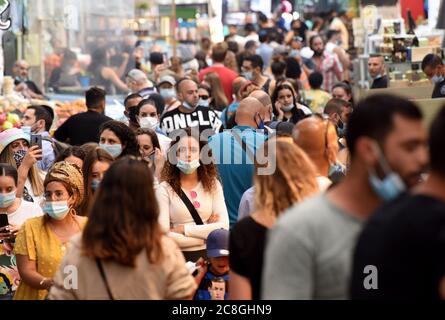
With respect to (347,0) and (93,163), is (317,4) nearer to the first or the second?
(347,0)

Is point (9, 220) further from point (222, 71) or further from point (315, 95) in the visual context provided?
point (222, 71)

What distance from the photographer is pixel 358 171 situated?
4332 mm

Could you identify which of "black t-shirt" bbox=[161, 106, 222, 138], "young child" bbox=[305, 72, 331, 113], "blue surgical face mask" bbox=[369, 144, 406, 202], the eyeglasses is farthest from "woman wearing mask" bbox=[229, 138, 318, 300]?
"young child" bbox=[305, 72, 331, 113]

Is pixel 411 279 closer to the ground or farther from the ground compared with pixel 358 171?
closer to the ground

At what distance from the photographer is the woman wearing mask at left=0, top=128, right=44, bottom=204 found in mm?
9438

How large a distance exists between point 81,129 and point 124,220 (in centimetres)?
A: 812

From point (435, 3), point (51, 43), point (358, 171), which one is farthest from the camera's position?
point (51, 43)

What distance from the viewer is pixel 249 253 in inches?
203

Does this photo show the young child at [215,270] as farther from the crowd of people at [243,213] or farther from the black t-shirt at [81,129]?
the black t-shirt at [81,129]

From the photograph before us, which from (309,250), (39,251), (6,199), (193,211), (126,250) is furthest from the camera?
(193,211)

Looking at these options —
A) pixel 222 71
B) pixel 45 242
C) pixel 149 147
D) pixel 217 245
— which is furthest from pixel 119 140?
pixel 222 71

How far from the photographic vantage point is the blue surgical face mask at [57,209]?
282 inches

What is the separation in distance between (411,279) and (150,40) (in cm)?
2350
